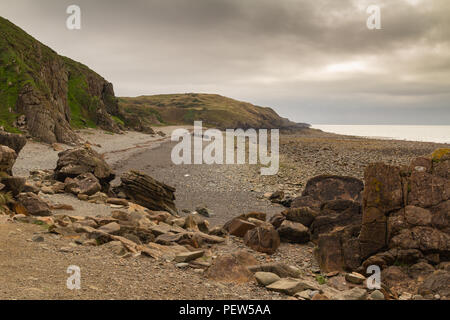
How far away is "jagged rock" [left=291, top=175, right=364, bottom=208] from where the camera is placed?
20.5 m

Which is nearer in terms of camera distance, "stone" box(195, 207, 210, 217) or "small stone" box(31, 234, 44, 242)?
"small stone" box(31, 234, 44, 242)

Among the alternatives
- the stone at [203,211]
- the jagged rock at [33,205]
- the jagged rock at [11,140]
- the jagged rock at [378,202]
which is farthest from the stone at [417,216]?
the jagged rock at [11,140]

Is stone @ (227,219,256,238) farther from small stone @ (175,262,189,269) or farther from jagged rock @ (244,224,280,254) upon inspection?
small stone @ (175,262,189,269)

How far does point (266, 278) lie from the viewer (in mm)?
9477

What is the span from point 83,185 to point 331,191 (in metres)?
15.2

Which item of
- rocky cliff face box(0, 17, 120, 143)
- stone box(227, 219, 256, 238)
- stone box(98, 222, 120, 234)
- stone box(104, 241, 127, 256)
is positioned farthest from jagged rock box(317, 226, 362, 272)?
rocky cliff face box(0, 17, 120, 143)

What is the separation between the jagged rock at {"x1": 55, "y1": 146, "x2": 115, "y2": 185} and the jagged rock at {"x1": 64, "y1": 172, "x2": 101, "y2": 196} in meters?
0.86

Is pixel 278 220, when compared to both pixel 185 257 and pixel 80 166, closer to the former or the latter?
pixel 185 257

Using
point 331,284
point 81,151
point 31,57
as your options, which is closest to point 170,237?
point 331,284

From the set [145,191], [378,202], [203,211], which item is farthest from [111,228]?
[203,211]

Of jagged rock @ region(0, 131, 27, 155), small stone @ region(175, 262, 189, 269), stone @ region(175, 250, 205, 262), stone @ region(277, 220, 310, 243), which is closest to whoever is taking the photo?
small stone @ region(175, 262, 189, 269)

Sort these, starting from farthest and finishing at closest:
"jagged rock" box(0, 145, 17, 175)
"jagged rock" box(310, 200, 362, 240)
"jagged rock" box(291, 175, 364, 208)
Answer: "jagged rock" box(291, 175, 364, 208), "jagged rock" box(310, 200, 362, 240), "jagged rock" box(0, 145, 17, 175)

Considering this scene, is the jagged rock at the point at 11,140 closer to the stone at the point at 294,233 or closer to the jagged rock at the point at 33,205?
the jagged rock at the point at 33,205

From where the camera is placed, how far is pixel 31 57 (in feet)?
175
